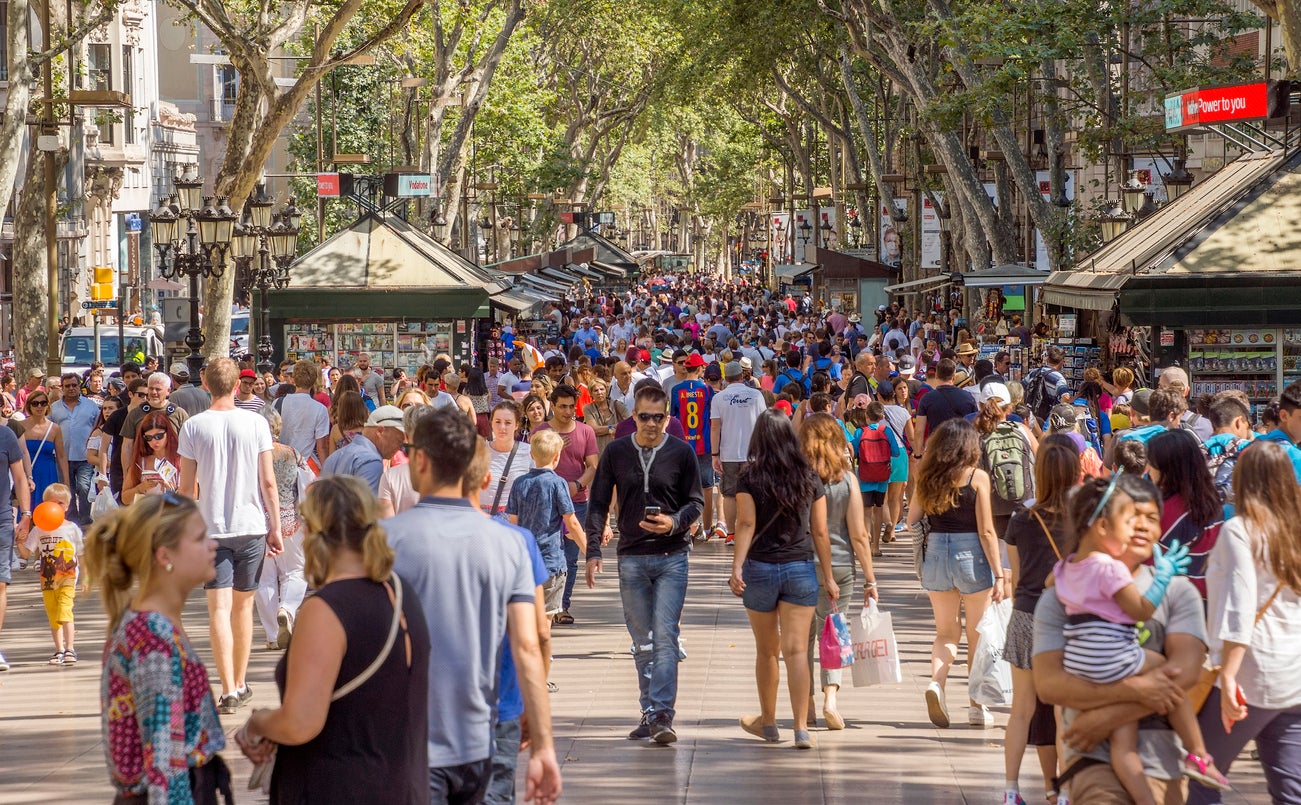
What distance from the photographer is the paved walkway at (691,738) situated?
7.24 meters

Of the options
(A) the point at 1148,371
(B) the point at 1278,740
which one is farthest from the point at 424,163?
(B) the point at 1278,740

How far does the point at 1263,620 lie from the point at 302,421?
27.4 feet

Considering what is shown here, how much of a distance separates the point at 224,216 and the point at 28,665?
1029 cm

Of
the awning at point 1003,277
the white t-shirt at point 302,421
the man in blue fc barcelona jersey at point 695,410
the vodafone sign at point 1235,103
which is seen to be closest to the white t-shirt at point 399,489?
the white t-shirt at point 302,421

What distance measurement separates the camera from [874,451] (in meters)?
13.7

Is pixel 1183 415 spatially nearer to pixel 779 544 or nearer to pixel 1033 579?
pixel 779 544

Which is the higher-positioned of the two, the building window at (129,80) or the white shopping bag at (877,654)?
the building window at (129,80)

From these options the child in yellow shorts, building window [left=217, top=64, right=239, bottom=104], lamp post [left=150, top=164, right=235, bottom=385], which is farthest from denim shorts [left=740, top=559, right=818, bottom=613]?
building window [left=217, top=64, right=239, bottom=104]

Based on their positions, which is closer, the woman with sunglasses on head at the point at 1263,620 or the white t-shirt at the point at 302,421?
the woman with sunglasses on head at the point at 1263,620

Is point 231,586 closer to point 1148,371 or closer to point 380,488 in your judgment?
point 380,488

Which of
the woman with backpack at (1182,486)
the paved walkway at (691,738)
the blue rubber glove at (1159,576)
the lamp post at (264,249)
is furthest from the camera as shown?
the lamp post at (264,249)

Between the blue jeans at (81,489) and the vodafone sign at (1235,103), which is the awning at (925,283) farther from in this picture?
the blue jeans at (81,489)

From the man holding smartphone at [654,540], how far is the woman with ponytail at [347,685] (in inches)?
154

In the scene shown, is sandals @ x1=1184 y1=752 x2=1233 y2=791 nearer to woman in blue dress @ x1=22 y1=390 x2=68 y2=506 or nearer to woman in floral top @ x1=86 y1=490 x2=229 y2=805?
woman in floral top @ x1=86 y1=490 x2=229 y2=805
